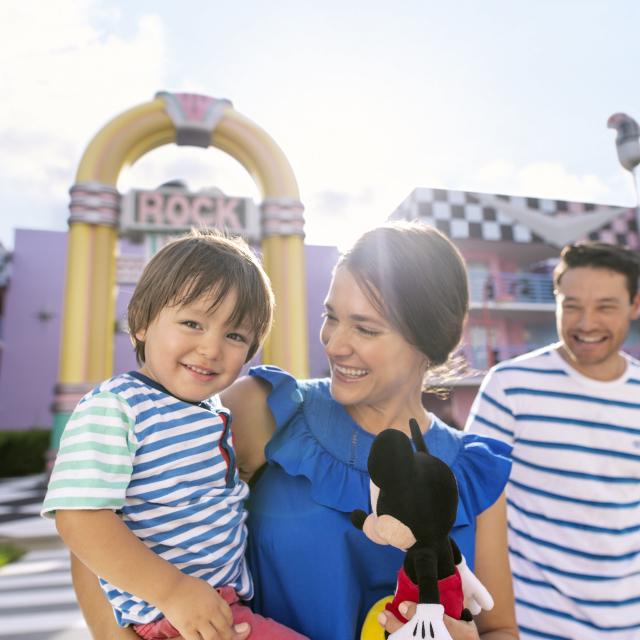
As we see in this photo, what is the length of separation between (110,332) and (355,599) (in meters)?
5.16

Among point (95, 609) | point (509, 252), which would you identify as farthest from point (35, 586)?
point (509, 252)

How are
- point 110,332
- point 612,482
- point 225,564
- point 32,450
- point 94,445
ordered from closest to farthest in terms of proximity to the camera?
point 94,445
point 225,564
point 612,482
point 110,332
point 32,450

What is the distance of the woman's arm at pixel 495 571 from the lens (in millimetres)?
1018

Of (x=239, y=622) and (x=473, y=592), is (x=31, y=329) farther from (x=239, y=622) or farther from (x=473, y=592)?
(x=473, y=592)

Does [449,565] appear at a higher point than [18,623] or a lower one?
higher

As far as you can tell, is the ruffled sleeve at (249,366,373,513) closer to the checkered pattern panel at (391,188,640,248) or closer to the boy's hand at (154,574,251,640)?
the boy's hand at (154,574,251,640)

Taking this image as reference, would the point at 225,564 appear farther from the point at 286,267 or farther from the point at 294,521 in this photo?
the point at 286,267

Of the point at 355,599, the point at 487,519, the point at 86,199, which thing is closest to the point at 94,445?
the point at 355,599

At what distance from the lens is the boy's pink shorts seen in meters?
0.88

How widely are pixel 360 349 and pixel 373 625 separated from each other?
0.47 meters

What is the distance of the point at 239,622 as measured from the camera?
2.99 ft

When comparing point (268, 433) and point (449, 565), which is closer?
point (449, 565)

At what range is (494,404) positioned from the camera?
5.90 feet

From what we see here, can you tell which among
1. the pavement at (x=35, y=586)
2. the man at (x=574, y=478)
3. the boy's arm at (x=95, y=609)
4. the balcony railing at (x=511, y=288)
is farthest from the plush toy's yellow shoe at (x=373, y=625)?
the balcony railing at (x=511, y=288)
